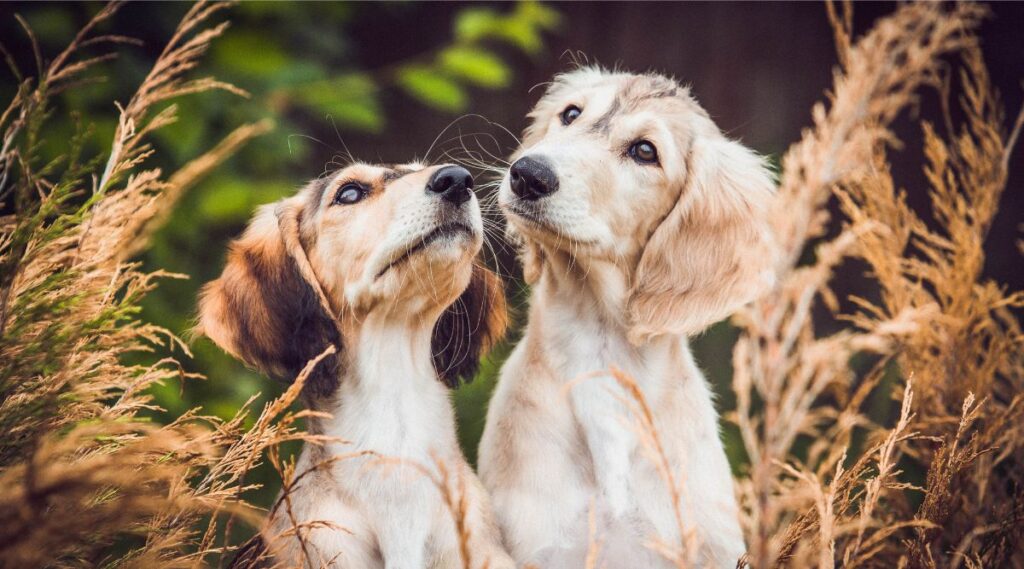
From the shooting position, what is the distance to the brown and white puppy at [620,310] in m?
2.44

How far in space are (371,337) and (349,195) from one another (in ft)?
1.53

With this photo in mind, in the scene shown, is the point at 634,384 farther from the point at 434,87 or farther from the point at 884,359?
the point at 434,87

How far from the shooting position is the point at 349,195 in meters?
2.74

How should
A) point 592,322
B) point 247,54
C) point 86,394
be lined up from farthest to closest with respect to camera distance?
point 247,54
point 592,322
point 86,394

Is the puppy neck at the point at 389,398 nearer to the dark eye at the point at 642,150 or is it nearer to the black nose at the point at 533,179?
the black nose at the point at 533,179

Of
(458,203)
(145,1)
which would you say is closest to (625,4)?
(145,1)

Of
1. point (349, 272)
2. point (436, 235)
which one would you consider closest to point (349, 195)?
point (349, 272)

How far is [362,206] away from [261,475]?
2168mm

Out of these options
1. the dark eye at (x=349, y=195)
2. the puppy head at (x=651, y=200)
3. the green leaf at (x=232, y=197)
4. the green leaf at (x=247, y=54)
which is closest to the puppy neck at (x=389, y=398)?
the dark eye at (x=349, y=195)

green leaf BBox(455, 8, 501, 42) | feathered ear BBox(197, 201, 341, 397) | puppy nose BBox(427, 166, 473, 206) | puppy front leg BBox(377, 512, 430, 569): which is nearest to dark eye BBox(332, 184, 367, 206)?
feathered ear BBox(197, 201, 341, 397)

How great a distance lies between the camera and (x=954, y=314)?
3170mm

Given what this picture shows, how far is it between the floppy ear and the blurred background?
21.1 inches

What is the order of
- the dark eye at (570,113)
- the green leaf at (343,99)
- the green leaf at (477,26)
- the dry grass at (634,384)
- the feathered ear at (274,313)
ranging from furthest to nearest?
the green leaf at (477,26), the green leaf at (343,99), the dark eye at (570,113), the feathered ear at (274,313), the dry grass at (634,384)

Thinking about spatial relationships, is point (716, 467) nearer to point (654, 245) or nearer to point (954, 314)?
point (654, 245)
